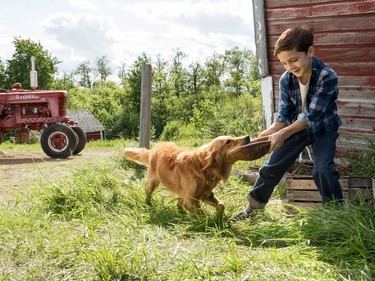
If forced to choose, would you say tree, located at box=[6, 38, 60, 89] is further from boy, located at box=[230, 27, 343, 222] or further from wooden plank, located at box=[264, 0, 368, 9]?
boy, located at box=[230, 27, 343, 222]

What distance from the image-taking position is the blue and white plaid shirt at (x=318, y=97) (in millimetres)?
3547

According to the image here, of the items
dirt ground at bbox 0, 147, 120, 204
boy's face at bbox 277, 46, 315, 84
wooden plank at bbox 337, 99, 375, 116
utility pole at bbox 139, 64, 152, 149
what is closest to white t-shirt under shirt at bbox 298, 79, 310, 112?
boy's face at bbox 277, 46, 315, 84

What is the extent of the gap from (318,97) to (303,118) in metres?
0.20

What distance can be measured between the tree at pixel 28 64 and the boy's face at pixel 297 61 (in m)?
31.4

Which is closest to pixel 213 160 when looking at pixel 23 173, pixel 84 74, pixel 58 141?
pixel 23 173

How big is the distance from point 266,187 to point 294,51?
3.73ft

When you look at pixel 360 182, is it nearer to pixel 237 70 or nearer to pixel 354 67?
A: pixel 354 67

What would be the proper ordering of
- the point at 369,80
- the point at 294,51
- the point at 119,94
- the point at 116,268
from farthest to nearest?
the point at 119,94 → the point at 369,80 → the point at 294,51 → the point at 116,268

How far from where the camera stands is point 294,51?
3490 mm

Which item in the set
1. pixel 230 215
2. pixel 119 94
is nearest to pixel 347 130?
pixel 230 215

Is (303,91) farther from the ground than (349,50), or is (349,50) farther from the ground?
(349,50)

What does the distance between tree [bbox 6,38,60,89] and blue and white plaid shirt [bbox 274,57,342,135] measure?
102ft

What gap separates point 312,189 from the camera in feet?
14.2

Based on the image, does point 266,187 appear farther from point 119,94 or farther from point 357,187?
point 119,94
